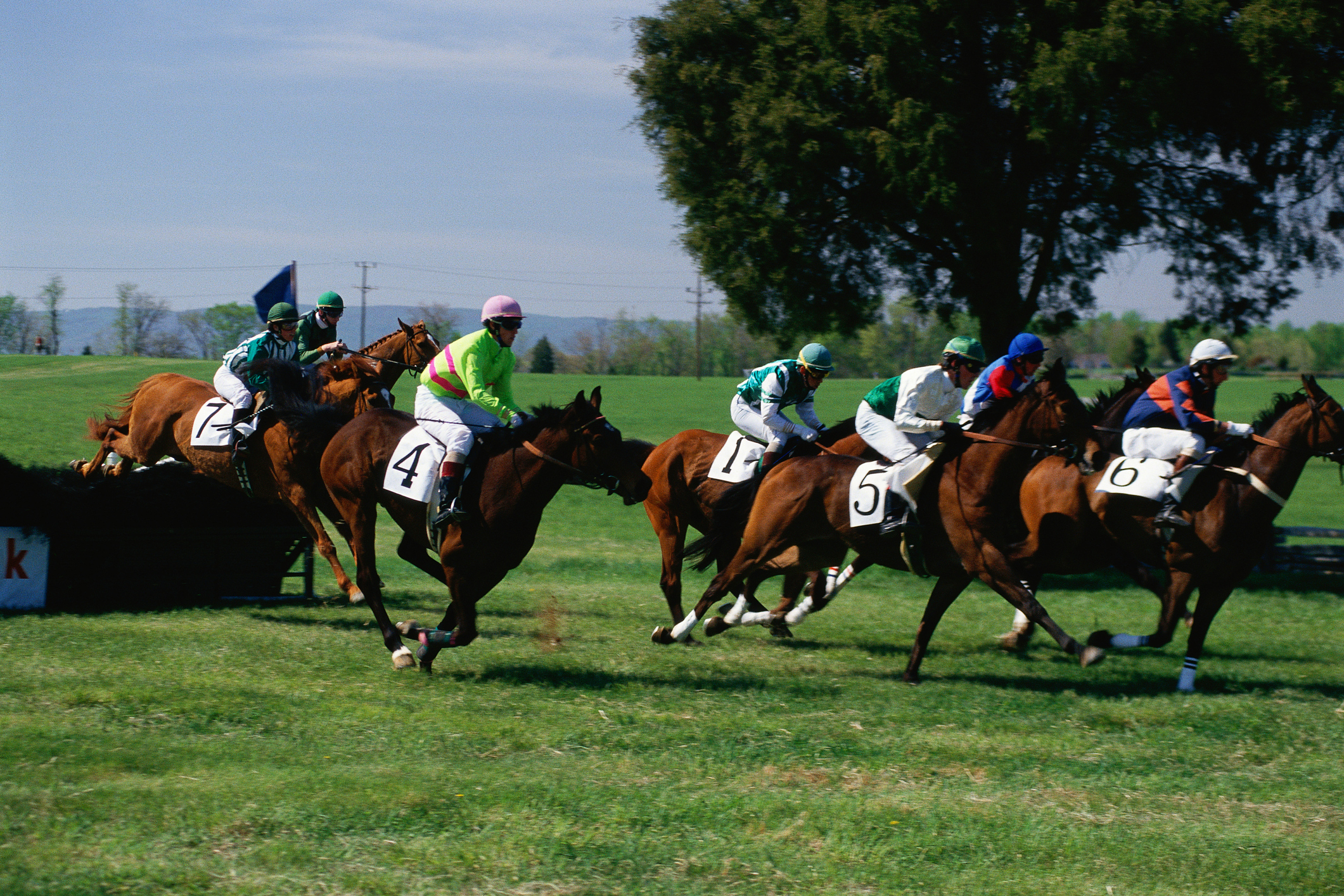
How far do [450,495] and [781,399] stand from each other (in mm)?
2944

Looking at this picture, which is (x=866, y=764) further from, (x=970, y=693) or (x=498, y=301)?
(x=498, y=301)

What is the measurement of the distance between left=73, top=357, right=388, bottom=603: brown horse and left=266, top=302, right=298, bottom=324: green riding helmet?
0.53 meters

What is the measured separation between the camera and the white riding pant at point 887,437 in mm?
8586

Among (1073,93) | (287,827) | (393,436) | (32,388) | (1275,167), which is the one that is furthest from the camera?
(32,388)

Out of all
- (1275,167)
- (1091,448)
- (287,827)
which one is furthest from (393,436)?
(1275,167)

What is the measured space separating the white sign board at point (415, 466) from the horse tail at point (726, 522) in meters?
2.32

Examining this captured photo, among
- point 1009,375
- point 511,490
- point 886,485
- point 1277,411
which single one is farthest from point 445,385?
point 1277,411

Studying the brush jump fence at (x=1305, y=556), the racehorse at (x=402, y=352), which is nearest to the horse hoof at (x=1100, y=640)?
the racehorse at (x=402, y=352)

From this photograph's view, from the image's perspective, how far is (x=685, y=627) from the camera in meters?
8.84

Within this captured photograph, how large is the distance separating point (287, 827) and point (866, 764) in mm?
2960

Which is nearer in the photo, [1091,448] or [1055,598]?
[1091,448]

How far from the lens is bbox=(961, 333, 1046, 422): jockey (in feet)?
27.7

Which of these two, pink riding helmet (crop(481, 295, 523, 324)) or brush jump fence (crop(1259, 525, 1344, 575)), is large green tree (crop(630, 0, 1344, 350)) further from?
pink riding helmet (crop(481, 295, 523, 324))

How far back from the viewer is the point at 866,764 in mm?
6141
